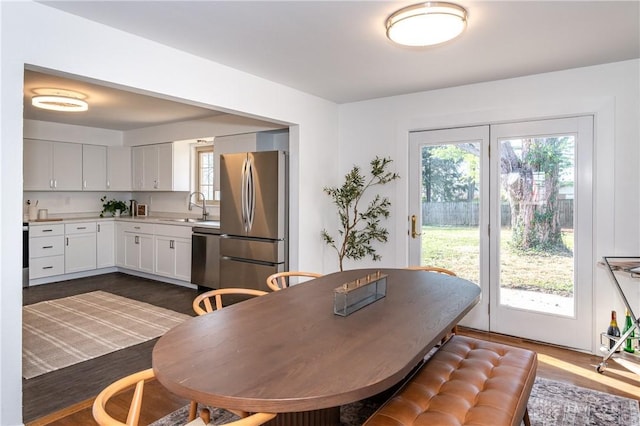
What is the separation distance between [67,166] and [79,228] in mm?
998

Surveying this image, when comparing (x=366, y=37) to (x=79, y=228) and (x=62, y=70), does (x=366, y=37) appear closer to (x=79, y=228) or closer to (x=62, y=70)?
(x=62, y=70)

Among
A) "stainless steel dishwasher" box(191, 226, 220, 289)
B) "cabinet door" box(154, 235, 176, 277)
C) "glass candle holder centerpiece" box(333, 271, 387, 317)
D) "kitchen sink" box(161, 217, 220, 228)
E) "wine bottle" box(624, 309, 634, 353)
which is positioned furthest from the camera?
"cabinet door" box(154, 235, 176, 277)

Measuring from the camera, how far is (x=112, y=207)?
22.2ft

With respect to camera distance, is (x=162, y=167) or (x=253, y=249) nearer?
(x=253, y=249)

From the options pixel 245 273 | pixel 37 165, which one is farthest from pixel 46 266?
pixel 245 273

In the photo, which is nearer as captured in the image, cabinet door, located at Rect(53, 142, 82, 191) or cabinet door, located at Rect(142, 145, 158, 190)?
cabinet door, located at Rect(53, 142, 82, 191)

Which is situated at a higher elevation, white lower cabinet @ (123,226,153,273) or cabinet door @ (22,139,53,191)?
cabinet door @ (22,139,53,191)

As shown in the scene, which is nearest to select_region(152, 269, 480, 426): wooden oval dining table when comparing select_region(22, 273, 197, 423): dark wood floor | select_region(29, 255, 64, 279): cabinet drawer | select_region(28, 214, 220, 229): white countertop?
select_region(22, 273, 197, 423): dark wood floor

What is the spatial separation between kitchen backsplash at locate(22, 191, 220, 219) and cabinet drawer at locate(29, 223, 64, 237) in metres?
0.66

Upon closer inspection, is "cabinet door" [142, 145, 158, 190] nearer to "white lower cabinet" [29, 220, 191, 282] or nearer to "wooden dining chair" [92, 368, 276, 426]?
"white lower cabinet" [29, 220, 191, 282]

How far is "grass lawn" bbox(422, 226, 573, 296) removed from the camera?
3.41 m

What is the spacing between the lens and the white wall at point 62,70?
1.99 m

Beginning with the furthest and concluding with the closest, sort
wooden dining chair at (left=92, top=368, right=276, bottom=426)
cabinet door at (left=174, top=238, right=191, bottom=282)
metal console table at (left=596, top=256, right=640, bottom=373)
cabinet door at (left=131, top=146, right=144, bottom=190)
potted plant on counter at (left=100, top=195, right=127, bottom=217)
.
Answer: potted plant on counter at (left=100, top=195, right=127, bottom=217)
cabinet door at (left=131, top=146, right=144, bottom=190)
cabinet door at (left=174, top=238, right=191, bottom=282)
metal console table at (left=596, top=256, right=640, bottom=373)
wooden dining chair at (left=92, top=368, right=276, bottom=426)

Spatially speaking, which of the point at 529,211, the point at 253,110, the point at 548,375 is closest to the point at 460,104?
the point at 529,211
